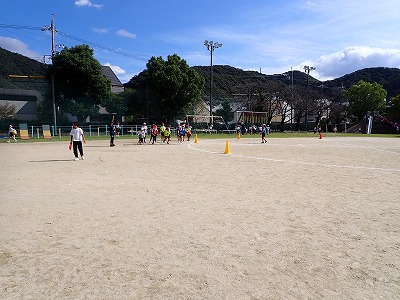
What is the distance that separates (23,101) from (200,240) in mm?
42427

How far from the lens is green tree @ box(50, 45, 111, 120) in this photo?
37.5 meters

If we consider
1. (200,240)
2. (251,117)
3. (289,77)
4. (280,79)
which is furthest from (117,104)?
(289,77)

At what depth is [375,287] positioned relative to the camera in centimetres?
317

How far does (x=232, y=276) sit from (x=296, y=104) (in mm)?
63616

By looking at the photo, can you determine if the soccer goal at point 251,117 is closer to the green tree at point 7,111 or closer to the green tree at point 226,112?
the green tree at point 226,112

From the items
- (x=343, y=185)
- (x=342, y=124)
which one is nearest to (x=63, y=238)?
(x=343, y=185)

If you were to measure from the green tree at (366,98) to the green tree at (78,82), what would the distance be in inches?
2074

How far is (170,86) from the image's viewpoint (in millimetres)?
44344

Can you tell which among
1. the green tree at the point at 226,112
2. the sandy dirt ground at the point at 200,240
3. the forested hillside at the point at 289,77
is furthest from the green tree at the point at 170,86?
the forested hillside at the point at 289,77

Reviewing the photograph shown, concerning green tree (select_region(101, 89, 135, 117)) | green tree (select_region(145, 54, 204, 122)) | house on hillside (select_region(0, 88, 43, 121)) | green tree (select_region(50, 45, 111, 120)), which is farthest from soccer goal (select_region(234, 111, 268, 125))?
house on hillside (select_region(0, 88, 43, 121))

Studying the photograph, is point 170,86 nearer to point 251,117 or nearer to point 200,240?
point 251,117

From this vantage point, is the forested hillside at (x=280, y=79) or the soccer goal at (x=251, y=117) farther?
the forested hillside at (x=280, y=79)

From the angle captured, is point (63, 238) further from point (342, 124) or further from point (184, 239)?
point (342, 124)

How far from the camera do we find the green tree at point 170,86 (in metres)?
44.2
